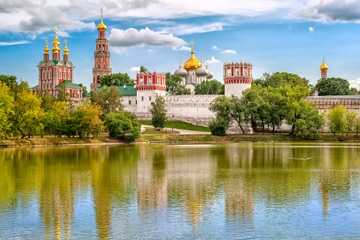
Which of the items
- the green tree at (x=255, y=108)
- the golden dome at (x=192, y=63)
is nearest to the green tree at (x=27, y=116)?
the green tree at (x=255, y=108)

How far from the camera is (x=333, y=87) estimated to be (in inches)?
3858

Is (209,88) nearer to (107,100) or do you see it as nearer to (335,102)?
(335,102)

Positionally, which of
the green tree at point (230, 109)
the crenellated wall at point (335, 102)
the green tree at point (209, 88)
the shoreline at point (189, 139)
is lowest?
the shoreline at point (189, 139)

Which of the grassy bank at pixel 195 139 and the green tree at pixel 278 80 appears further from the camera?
the green tree at pixel 278 80

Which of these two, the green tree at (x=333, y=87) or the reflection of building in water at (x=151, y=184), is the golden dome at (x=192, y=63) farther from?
the reflection of building in water at (x=151, y=184)

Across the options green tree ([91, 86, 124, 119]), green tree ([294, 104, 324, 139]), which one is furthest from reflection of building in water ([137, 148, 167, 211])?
green tree ([91, 86, 124, 119])

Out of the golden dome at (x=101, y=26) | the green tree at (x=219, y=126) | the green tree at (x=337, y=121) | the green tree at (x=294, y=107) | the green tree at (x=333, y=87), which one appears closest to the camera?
the green tree at (x=294, y=107)

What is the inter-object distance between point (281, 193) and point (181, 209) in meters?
5.08

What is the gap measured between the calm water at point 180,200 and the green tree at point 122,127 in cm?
2526

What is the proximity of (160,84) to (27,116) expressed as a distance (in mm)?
37280

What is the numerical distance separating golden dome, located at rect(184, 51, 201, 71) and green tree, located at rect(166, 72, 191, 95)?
9.67 ft

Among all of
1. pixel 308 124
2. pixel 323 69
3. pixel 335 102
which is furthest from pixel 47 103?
pixel 323 69

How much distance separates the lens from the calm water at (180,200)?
15.6m

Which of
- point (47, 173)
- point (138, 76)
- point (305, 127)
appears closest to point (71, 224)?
point (47, 173)
